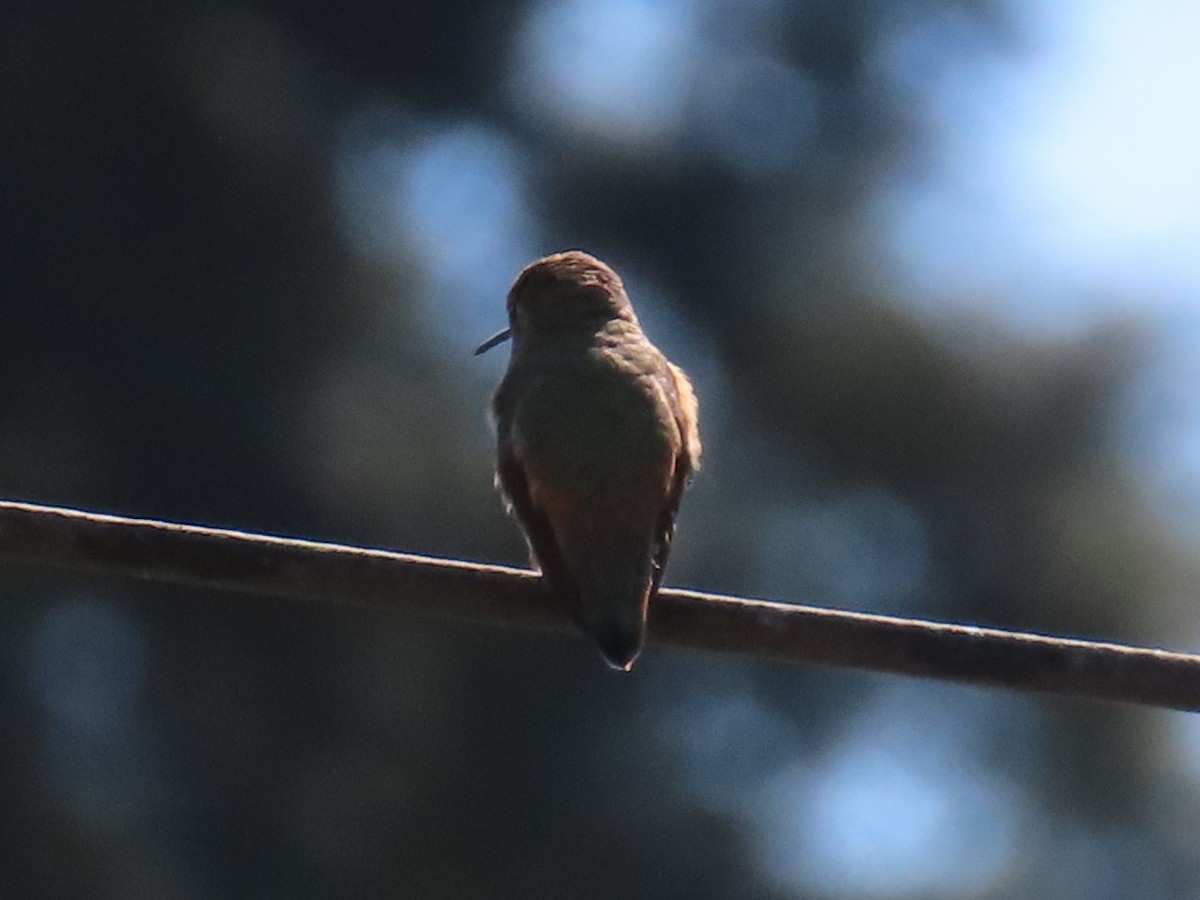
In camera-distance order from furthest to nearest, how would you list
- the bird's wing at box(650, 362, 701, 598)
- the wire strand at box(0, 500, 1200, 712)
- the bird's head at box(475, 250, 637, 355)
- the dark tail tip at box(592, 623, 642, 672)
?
the bird's head at box(475, 250, 637, 355)
the bird's wing at box(650, 362, 701, 598)
the dark tail tip at box(592, 623, 642, 672)
the wire strand at box(0, 500, 1200, 712)

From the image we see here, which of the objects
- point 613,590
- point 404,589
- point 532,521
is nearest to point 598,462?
point 532,521

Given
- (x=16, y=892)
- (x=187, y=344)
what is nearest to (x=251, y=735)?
(x=16, y=892)

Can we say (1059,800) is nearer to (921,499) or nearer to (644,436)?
(921,499)

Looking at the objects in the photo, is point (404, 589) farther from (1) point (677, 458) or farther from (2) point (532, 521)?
(1) point (677, 458)

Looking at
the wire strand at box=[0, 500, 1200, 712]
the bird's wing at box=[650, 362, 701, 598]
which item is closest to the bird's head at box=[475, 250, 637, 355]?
the bird's wing at box=[650, 362, 701, 598]

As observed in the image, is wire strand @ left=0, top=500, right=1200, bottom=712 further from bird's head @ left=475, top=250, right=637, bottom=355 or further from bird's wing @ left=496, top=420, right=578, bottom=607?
bird's head @ left=475, top=250, right=637, bottom=355

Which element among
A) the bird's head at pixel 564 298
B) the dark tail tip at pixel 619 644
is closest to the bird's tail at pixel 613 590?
the dark tail tip at pixel 619 644

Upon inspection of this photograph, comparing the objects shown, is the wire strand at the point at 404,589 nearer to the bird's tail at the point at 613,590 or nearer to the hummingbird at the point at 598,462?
the hummingbird at the point at 598,462
